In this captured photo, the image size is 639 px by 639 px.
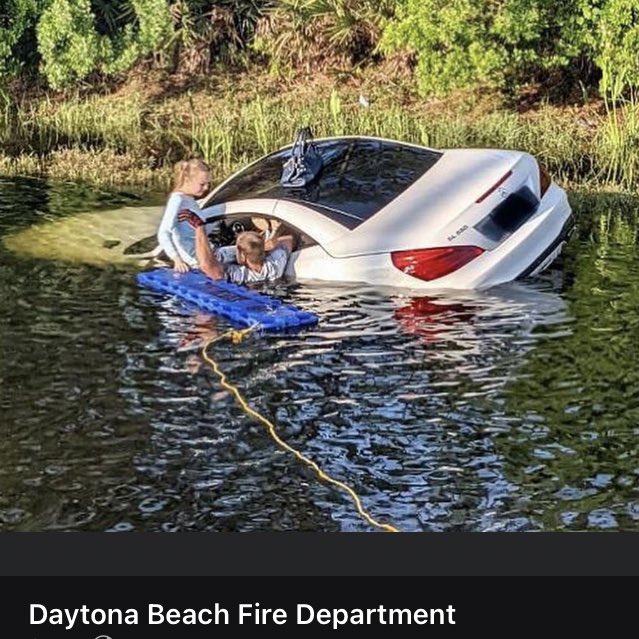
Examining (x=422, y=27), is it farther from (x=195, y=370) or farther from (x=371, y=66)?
(x=195, y=370)

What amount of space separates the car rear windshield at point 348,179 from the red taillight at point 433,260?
55 centimetres

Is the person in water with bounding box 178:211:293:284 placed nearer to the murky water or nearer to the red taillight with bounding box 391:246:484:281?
the murky water

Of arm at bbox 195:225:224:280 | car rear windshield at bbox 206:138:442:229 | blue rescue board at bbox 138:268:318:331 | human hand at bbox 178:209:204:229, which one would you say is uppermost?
car rear windshield at bbox 206:138:442:229

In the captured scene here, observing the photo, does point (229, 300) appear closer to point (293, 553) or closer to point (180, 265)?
point (180, 265)

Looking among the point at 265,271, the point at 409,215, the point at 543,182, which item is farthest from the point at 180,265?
the point at 543,182

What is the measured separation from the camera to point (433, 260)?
11617 mm

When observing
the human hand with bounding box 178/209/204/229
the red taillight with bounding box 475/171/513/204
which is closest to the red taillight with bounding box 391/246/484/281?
the red taillight with bounding box 475/171/513/204

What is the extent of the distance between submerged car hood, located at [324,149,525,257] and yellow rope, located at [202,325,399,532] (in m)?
→ 1.54

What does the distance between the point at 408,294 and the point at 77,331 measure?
2679mm

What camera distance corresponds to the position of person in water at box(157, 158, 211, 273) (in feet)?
39.6

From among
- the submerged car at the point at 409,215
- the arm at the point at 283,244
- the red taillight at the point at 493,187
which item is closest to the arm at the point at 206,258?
the arm at the point at 283,244

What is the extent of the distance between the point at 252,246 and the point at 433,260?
1.51 metres

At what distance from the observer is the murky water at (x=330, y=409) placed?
7328 mm

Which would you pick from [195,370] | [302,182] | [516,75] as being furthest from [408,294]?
[516,75]
